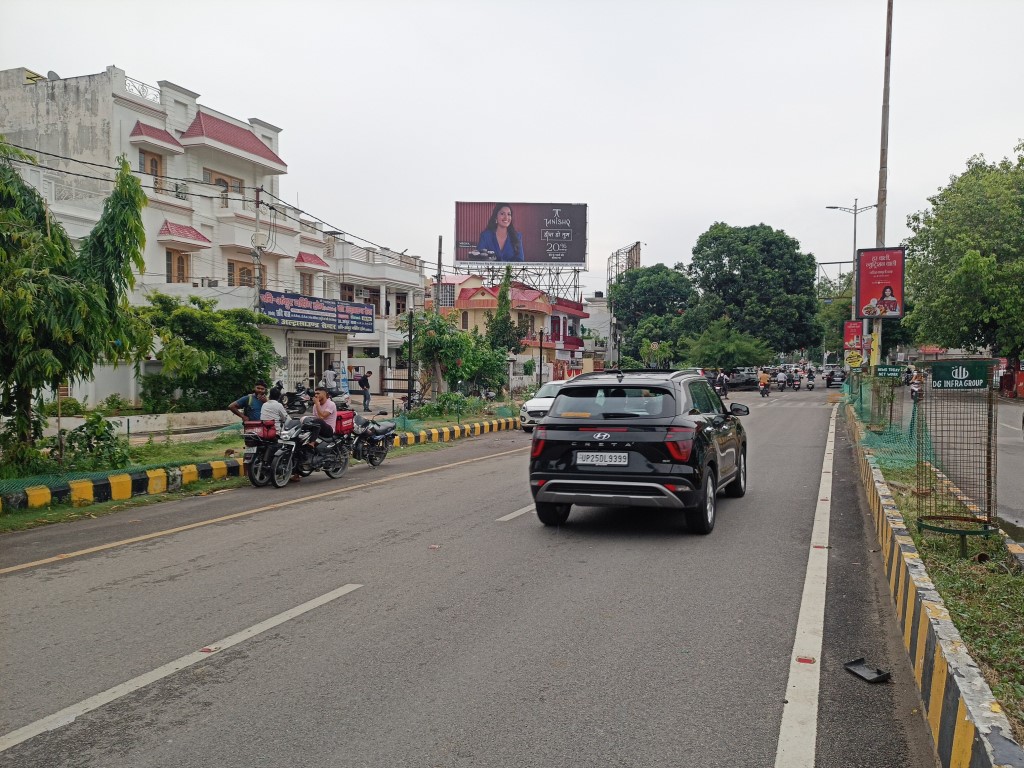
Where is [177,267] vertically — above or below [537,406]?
above

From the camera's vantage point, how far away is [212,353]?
21.3 metres

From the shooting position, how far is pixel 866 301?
83.7ft

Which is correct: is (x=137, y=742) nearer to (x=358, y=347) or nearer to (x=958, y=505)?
(x=958, y=505)

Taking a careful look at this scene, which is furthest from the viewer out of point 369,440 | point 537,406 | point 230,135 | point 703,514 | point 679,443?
point 230,135

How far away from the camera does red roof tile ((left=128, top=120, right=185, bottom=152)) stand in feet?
95.7

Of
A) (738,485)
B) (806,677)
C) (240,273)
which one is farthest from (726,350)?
(806,677)

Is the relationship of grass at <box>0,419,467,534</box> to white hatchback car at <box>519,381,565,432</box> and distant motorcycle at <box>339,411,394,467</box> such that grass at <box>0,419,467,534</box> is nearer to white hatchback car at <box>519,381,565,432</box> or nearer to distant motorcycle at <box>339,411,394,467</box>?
distant motorcycle at <box>339,411,394,467</box>

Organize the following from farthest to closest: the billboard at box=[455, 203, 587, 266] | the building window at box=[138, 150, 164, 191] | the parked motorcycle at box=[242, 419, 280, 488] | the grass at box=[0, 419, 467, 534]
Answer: the billboard at box=[455, 203, 587, 266]
the building window at box=[138, 150, 164, 191]
the parked motorcycle at box=[242, 419, 280, 488]
the grass at box=[0, 419, 467, 534]

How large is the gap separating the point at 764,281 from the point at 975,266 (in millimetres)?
18180

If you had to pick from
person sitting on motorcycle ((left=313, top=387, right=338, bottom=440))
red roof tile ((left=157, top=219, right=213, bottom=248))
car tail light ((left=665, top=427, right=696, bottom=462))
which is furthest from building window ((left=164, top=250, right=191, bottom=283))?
car tail light ((left=665, top=427, right=696, bottom=462))

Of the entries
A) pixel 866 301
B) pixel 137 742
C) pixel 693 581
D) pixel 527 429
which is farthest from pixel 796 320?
pixel 137 742

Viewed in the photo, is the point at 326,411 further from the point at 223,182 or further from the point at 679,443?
the point at 223,182

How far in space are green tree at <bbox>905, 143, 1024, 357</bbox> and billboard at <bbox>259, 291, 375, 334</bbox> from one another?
2873 cm

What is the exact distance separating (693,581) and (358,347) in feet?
116
